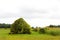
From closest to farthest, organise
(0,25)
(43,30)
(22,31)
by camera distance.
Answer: (22,31), (43,30), (0,25)

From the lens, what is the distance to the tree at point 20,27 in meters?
43.7

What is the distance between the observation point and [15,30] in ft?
144

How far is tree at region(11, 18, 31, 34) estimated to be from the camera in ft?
143

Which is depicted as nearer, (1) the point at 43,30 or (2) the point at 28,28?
(2) the point at 28,28

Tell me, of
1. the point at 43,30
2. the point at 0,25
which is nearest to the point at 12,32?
the point at 43,30

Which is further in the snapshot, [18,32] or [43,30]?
[43,30]

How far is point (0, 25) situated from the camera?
76375mm

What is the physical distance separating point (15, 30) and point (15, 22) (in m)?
1.78

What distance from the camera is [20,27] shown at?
43.7 m

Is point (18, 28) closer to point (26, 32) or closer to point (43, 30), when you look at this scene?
point (26, 32)

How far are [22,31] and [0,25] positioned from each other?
1335 inches

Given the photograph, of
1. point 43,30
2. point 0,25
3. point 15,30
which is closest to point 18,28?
point 15,30

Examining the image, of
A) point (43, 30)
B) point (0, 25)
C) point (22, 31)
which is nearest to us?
point (22, 31)

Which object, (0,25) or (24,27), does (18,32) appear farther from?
(0,25)
